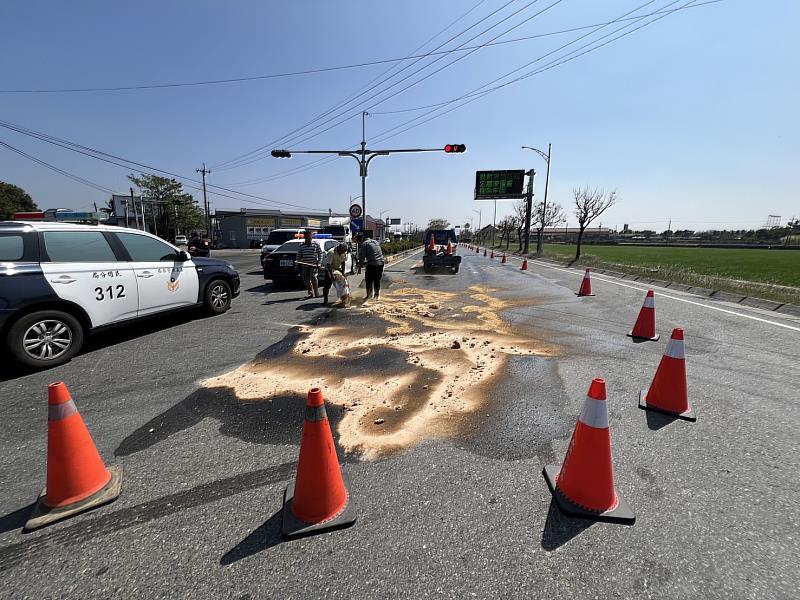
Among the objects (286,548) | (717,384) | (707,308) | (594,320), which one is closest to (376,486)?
(286,548)

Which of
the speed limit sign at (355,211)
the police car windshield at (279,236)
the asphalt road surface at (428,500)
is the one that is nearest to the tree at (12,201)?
the police car windshield at (279,236)

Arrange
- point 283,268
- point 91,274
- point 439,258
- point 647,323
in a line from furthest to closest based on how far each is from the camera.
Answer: point 439,258, point 283,268, point 647,323, point 91,274

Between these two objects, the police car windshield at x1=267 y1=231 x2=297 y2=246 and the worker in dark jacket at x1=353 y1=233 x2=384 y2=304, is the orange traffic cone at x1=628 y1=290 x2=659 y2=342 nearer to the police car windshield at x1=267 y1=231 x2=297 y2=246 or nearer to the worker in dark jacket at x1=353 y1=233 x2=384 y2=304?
the worker in dark jacket at x1=353 y1=233 x2=384 y2=304

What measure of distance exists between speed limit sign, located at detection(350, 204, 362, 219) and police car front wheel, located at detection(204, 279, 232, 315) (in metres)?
9.96

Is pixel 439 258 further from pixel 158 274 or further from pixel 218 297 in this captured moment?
pixel 158 274

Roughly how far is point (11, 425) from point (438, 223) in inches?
5431

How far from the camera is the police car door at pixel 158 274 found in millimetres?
5383

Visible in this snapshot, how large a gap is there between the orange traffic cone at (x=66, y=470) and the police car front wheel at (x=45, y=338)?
2.84 metres

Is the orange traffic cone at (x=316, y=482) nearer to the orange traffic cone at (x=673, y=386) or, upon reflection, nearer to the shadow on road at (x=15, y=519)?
the shadow on road at (x=15, y=519)

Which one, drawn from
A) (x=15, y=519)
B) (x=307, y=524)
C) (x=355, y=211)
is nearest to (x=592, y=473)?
(x=307, y=524)

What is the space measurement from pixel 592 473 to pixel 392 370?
255 centimetres

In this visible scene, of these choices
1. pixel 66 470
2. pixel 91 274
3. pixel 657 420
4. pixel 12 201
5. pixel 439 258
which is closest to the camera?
pixel 66 470

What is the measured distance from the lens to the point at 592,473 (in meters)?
2.15

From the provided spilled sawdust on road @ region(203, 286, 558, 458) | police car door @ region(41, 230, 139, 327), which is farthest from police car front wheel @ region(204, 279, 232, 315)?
spilled sawdust on road @ region(203, 286, 558, 458)
